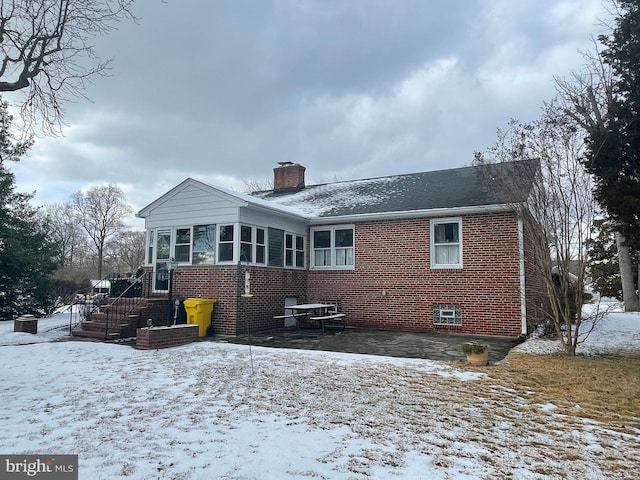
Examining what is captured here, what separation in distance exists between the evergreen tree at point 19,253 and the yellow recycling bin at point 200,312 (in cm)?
802

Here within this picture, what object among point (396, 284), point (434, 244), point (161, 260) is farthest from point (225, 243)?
point (434, 244)

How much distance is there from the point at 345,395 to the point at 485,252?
26.7 feet

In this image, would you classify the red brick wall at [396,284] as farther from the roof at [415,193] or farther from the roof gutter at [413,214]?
the roof at [415,193]

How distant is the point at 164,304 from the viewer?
1210 cm

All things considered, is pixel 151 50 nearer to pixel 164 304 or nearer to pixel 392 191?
pixel 164 304

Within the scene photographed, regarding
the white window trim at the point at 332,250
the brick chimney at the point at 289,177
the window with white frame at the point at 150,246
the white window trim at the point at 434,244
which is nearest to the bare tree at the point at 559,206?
the white window trim at the point at 434,244

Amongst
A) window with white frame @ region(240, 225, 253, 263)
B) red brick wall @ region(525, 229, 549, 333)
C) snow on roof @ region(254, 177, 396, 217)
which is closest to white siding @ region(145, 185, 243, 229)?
window with white frame @ region(240, 225, 253, 263)

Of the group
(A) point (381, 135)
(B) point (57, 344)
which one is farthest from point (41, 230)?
(A) point (381, 135)

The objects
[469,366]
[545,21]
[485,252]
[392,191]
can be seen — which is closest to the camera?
[469,366]

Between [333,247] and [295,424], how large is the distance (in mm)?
10277

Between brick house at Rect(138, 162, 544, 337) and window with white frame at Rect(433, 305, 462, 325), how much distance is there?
1.2 inches

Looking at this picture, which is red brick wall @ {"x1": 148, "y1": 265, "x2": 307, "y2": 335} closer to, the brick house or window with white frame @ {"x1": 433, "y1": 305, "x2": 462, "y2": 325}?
the brick house

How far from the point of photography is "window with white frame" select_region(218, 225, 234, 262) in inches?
472

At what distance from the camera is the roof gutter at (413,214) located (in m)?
11.7
